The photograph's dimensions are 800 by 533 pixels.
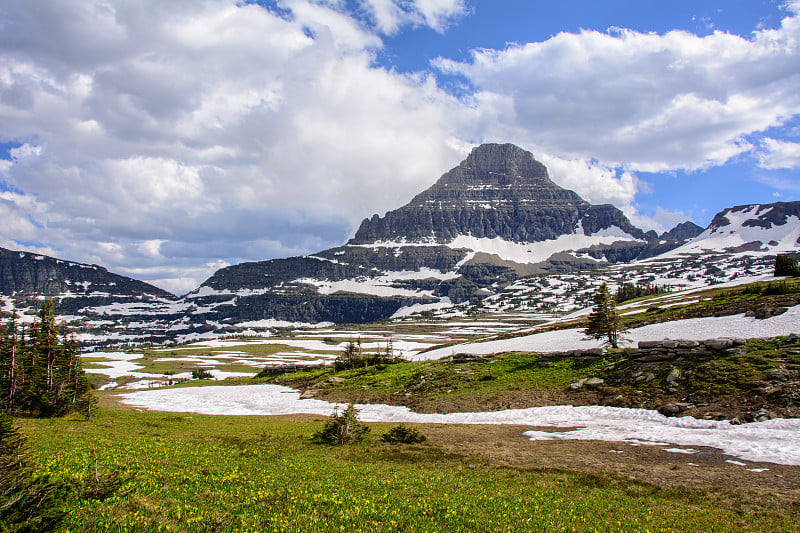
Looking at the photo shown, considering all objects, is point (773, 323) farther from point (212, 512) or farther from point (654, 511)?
point (212, 512)

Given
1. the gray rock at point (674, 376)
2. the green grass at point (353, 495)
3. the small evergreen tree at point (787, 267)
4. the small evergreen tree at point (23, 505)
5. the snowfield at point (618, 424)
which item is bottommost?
the snowfield at point (618, 424)

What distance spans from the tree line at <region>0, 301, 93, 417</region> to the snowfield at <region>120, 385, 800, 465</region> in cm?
1434

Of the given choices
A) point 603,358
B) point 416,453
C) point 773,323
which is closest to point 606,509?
point 416,453

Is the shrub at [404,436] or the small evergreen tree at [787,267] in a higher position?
the small evergreen tree at [787,267]

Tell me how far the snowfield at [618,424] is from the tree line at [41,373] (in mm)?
14341

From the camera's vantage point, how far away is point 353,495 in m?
13.7

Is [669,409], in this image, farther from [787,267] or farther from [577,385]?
[787,267]

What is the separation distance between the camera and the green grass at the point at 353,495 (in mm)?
10953

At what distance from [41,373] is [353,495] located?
1514 inches

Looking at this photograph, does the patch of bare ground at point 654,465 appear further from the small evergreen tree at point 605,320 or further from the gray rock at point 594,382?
the small evergreen tree at point 605,320

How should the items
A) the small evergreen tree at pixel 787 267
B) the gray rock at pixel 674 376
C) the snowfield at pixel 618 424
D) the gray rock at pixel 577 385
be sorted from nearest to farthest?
the snowfield at pixel 618 424 < the gray rock at pixel 674 376 < the gray rock at pixel 577 385 < the small evergreen tree at pixel 787 267

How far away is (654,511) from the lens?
1290cm

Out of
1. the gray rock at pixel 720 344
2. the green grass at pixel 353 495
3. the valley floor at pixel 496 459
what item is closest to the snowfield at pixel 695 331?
the valley floor at pixel 496 459

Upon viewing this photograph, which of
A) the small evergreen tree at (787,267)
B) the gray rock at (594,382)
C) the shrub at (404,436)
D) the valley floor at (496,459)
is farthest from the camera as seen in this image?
the small evergreen tree at (787,267)
